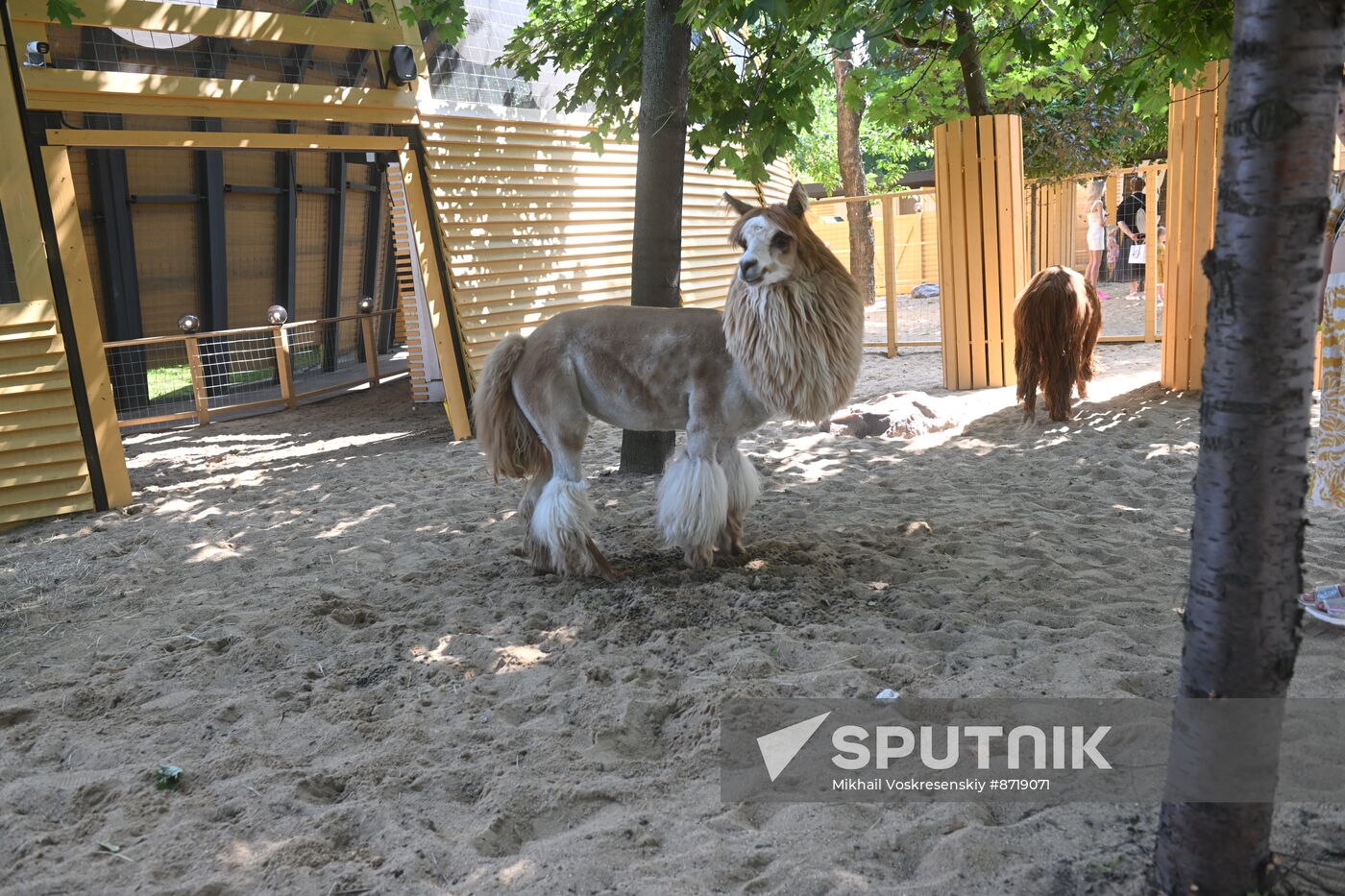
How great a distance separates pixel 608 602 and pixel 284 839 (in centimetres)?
210

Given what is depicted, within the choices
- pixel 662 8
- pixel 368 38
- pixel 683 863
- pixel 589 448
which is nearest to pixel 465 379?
pixel 589 448

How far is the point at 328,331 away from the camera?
49.3 ft

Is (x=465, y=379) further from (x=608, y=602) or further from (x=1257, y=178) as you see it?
(x=1257, y=178)

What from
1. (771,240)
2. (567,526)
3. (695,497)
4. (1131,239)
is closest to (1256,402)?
(771,240)

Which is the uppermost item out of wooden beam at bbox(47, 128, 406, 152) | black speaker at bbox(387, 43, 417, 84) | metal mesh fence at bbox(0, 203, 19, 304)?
black speaker at bbox(387, 43, 417, 84)

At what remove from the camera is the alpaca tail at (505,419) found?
509 cm

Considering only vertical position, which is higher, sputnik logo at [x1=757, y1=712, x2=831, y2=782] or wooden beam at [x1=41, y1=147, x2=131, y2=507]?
wooden beam at [x1=41, y1=147, x2=131, y2=507]

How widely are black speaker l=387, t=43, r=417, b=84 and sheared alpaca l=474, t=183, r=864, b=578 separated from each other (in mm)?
5230

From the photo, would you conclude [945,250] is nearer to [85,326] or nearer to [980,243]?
[980,243]

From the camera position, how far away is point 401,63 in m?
8.98

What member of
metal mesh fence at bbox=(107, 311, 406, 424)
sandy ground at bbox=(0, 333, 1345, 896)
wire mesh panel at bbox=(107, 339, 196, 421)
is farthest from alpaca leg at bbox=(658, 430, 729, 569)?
wire mesh panel at bbox=(107, 339, 196, 421)

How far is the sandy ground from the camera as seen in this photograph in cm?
255

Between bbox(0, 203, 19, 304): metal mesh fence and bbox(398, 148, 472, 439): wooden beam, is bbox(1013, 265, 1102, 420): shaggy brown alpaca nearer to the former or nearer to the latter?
bbox(398, 148, 472, 439): wooden beam

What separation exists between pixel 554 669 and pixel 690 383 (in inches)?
65.6
